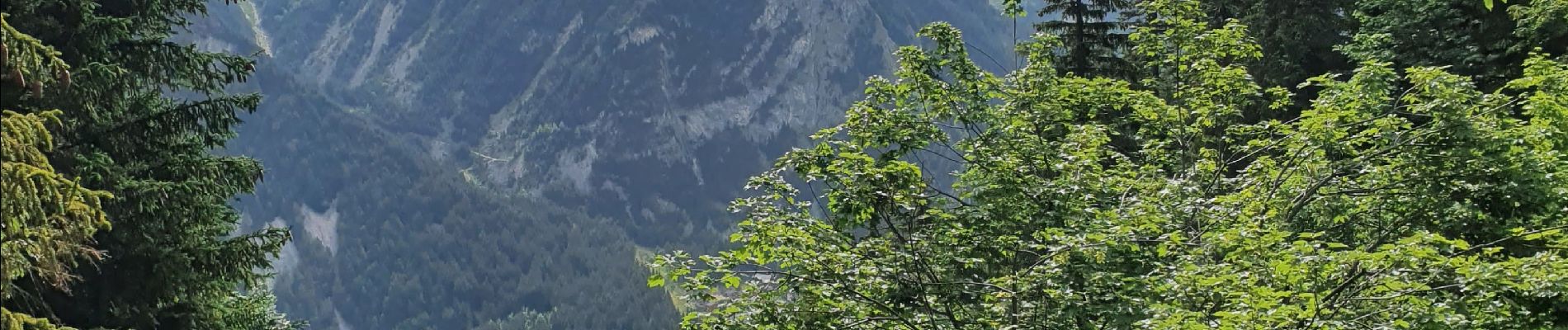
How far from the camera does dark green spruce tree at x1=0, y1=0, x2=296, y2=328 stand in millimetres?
10836

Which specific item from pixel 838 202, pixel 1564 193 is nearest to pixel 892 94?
pixel 838 202

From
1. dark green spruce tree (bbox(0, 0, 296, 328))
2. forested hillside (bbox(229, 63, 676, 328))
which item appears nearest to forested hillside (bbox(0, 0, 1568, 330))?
dark green spruce tree (bbox(0, 0, 296, 328))

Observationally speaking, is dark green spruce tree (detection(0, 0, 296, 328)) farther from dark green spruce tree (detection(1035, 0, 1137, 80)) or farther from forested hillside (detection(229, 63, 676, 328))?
forested hillside (detection(229, 63, 676, 328))

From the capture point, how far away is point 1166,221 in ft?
36.5

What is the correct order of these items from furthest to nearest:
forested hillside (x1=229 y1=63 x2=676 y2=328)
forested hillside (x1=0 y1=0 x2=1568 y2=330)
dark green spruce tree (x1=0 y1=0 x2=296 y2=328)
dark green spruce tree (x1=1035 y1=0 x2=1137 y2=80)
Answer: forested hillside (x1=229 y1=63 x2=676 y2=328)
dark green spruce tree (x1=1035 y1=0 x2=1137 y2=80)
dark green spruce tree (x1=0 y1=0 x2=296 y2=328)
forested hillside (x1=0 y1=0 x2=1568 y2=330)

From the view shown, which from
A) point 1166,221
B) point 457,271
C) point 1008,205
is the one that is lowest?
point 1166,221

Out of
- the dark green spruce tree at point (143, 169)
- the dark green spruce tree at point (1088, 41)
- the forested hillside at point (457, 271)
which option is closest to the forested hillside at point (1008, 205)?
the dark green spruce tree at point (143, 169)

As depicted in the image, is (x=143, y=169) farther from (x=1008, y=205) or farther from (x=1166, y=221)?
(x=1166, y=221)

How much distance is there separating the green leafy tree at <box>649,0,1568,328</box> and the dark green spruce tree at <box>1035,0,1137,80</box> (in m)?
11.7

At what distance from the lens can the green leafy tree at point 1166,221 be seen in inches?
360

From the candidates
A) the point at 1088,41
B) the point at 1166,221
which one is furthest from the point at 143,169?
the point at 1088,41

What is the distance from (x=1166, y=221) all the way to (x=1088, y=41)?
15440 mm

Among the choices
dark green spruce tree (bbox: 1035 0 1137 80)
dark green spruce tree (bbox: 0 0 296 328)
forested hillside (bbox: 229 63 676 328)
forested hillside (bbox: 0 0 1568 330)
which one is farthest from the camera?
forested hillside (bbox: 229 63 676 328)

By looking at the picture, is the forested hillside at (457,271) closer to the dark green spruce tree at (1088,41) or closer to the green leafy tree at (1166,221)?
the dark green spruce tree at (1088,41)
